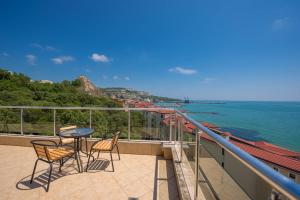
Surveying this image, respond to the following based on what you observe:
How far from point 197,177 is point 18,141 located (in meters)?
5.82

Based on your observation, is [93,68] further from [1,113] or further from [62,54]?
[1,113]

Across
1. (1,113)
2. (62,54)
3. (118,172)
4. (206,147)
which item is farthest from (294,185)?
(62,54)

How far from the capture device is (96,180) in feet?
10.6

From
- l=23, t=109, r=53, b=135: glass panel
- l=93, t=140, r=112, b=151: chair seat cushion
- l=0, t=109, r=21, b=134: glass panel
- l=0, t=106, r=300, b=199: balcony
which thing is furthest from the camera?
l=0, t=109, r=21, b=134: glass panel

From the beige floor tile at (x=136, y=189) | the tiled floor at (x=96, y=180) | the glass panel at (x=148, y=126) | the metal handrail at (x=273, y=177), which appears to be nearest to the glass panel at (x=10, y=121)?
the tiled floor at (x=96, y=180)

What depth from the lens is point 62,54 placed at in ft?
81.6

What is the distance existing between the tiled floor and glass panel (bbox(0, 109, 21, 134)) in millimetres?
1559

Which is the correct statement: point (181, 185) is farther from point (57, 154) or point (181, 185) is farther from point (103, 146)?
point (57, 154)

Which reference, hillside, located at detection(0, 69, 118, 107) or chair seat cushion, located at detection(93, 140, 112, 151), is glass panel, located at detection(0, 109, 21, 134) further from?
hillside, located at detection(0, 69, 118, 107)

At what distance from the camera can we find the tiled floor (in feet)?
9.09

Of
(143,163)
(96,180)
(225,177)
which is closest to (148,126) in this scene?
(143,163)

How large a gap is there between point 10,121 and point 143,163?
4.99 m

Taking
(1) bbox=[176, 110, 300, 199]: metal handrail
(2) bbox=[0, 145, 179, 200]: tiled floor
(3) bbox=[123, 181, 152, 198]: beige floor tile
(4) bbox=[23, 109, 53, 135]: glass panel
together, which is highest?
(1) bbox=[176, 110, 300, 199]: metal handrail

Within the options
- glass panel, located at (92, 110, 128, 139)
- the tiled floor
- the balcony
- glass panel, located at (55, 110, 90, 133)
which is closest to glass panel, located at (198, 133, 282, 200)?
the balcony
